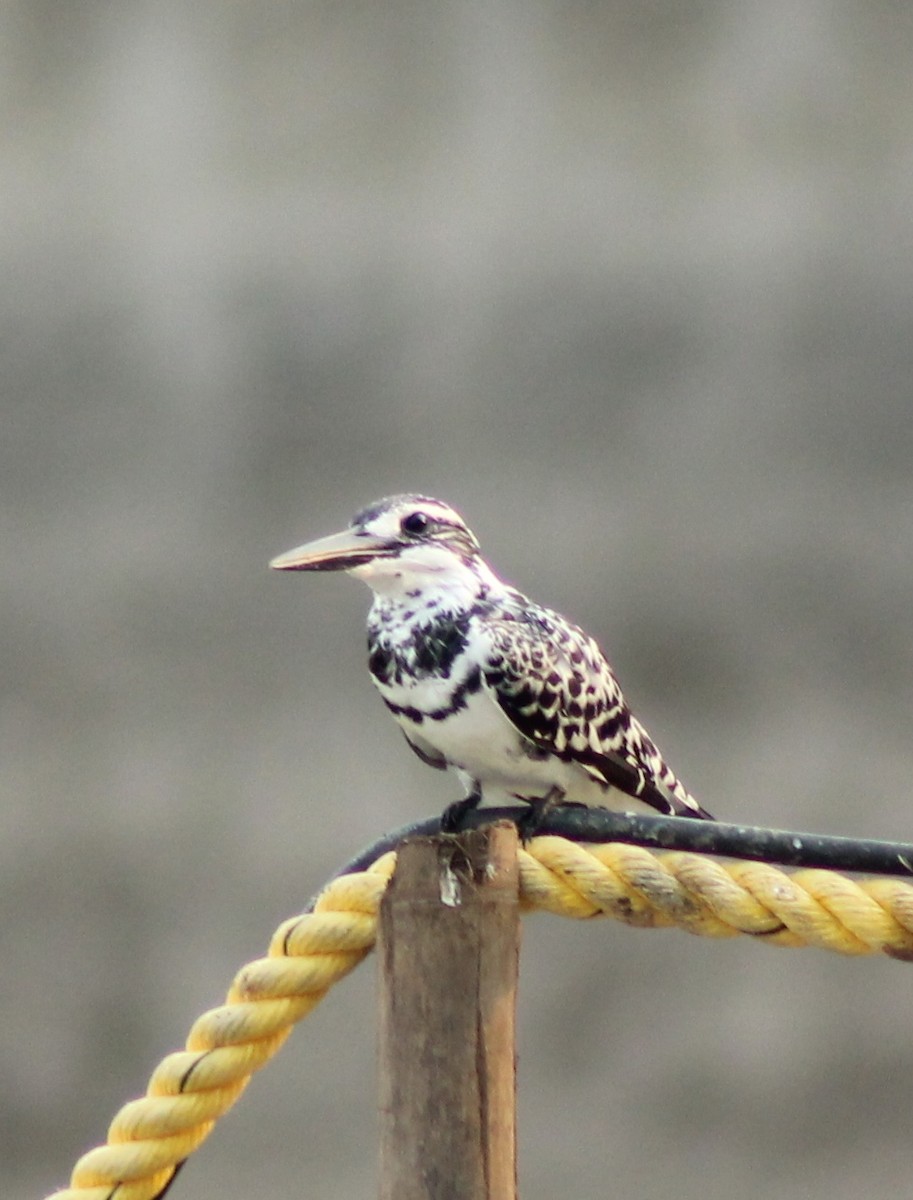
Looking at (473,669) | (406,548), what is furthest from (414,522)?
(473,669)

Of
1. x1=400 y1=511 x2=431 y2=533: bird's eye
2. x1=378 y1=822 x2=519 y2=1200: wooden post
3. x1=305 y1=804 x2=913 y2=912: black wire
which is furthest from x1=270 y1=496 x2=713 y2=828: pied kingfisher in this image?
x1=378 y1=822 x2=519 y2=1200: wooden post

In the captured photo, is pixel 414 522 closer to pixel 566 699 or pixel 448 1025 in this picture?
pixel 566 699

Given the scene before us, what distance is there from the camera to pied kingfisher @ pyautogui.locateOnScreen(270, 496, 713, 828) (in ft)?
5.33

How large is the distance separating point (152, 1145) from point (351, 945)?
0.22 m

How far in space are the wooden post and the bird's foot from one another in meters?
0.16

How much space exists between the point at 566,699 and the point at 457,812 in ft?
0.61

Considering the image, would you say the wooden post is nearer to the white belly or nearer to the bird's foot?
the bird's foot

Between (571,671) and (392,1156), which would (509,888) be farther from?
(571,671)

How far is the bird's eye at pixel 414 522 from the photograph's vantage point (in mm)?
1686

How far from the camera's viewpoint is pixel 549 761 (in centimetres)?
169

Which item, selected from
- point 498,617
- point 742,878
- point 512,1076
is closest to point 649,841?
point 742,878

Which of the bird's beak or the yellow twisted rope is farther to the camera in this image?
the bird's beak

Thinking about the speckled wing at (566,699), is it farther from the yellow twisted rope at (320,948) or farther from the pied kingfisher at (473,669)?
the yellow twisted rope at (320,948)

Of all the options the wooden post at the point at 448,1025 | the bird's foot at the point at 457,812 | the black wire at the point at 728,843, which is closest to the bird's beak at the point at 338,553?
the bird's foot at the point at 457,812
